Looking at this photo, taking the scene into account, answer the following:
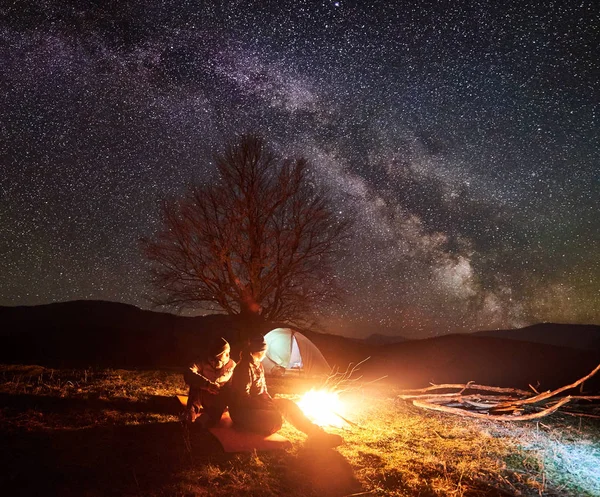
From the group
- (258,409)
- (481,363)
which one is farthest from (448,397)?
(481,363)

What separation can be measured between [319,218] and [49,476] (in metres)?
12.1

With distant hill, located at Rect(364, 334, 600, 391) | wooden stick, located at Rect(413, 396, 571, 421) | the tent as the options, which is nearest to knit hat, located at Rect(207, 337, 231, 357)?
wooden stick, located at Rect(413, 396, 571, 421)

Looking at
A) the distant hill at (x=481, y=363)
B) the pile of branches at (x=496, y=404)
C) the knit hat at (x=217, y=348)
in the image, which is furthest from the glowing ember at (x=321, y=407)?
the distant hill at (x=481, y=363)

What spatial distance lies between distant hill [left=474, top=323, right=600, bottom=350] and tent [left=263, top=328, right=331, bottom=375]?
3441 inches

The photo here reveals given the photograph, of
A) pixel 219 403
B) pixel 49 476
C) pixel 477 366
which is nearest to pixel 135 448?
pixel 49 476

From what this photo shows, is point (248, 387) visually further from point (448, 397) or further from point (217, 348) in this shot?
point (448, 397)

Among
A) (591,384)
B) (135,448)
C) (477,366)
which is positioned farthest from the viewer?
(477,366)

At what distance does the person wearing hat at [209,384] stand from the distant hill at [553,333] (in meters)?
102

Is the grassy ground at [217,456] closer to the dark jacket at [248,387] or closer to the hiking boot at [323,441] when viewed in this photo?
the hiking boot at [323,441]

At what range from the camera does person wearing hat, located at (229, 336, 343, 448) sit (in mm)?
7973

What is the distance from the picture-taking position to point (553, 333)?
107m

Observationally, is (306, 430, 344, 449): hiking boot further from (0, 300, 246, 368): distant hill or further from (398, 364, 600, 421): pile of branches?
(398, 364, 600, 421): pile of branches

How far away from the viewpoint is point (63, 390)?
9.36 m

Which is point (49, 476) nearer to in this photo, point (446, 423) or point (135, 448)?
point (135, 448)
